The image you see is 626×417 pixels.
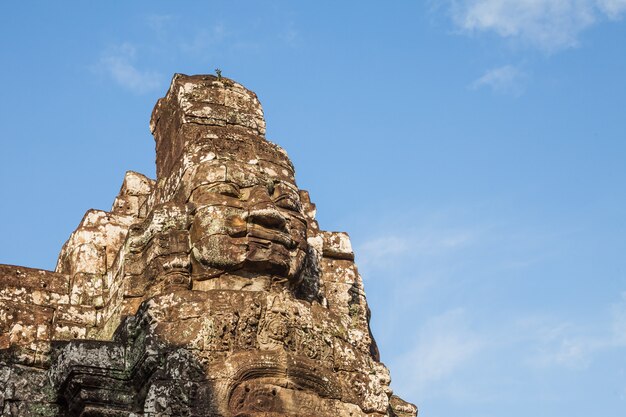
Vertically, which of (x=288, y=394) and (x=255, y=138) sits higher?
(x=255, y=138)

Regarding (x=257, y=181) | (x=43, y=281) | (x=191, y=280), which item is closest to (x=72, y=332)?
(x=43, y=281)

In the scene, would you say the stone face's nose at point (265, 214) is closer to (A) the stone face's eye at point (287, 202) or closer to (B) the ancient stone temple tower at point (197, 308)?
(B) the ancient stone temple tower at point (197, 308)

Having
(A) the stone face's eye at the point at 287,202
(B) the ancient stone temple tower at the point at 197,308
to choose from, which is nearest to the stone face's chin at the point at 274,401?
(B) the ancient stone temple tower at the point at 197,308

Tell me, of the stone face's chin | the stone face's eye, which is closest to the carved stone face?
the stone face's eye

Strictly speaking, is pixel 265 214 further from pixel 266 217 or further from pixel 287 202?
pixel 287 202

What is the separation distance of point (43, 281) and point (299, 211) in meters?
3.44

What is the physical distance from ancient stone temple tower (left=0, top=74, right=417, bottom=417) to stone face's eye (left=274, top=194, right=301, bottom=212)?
0.08 feet

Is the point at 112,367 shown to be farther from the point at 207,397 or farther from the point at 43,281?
the point at 43,281

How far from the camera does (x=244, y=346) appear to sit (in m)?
14.2

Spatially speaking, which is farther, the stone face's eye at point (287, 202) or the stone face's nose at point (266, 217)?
the stone face's eye at point (287, 202)

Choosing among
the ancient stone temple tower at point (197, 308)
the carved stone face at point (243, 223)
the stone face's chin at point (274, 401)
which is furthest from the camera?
the carved stone face at point (243, 223)

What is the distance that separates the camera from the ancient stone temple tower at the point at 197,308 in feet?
46.2

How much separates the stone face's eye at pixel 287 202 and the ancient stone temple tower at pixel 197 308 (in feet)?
0.08

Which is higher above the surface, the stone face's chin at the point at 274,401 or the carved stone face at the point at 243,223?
the carved stone face at the point at 243,223
